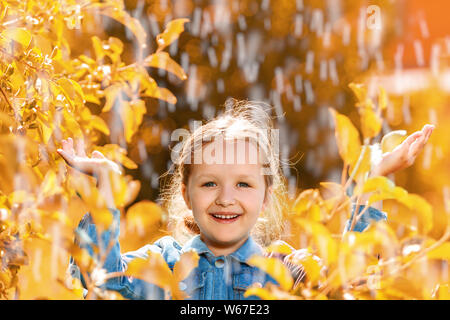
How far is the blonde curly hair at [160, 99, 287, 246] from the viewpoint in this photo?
1.29 metres

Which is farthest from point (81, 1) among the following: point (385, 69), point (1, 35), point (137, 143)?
point (385, 69)

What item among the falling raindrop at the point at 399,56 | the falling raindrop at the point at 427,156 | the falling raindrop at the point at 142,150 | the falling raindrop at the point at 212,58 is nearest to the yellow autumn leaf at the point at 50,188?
the falling raindrop at the point at 142,150

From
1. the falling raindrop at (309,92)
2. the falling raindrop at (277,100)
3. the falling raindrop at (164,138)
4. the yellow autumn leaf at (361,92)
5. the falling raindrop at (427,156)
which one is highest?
the falling raindrop at (309,92)

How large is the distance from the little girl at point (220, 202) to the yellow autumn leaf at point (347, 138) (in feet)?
0.84

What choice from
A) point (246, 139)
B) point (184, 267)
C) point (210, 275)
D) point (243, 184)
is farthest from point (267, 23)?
point (184, 267)

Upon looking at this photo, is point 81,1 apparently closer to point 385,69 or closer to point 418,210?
point 418,210

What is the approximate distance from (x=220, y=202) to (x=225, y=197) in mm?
15

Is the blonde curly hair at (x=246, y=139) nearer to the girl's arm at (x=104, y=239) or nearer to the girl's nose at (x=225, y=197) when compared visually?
the girl's nose at (x=225, y=197)

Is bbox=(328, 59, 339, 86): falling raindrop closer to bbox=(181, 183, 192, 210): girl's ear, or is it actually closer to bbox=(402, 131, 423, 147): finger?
bbox=(181, 183, 192, 210): girl's ear

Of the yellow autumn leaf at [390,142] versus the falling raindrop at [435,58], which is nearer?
the yellow autumn leaf at [390,142]

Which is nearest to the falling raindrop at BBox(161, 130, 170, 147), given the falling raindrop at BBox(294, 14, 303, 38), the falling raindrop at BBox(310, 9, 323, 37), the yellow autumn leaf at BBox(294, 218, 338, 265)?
the falling raindrop at BBox(294, 14, 303, 38)

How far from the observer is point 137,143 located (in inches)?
180

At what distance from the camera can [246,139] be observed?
127 centimetres

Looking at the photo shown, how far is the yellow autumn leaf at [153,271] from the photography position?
0.60m
